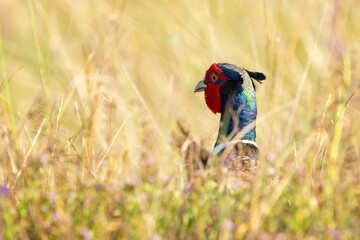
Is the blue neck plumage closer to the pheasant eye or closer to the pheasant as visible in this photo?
the pheasant

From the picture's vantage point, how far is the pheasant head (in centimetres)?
383

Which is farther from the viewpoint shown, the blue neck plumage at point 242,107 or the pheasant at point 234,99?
the blue neck plumage at point 242,107

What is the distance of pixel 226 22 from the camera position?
7.70 m

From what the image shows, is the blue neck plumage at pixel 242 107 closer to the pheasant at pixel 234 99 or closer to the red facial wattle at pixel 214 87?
the pheasant at pixel 234 99

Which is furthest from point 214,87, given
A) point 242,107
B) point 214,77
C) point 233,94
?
point 242,107

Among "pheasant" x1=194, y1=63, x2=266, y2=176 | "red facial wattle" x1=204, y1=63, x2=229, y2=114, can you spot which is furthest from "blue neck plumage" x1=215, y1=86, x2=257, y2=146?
"red facial wattle" x1=204, y1=63, x2=229, y2=114

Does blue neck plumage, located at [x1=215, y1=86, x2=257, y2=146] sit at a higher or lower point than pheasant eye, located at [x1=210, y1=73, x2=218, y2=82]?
lower

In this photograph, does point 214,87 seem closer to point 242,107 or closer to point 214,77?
point 214,77

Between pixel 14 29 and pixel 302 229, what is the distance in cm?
716

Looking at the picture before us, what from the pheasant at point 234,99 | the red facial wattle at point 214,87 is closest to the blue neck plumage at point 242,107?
the pheasant at point 234,99

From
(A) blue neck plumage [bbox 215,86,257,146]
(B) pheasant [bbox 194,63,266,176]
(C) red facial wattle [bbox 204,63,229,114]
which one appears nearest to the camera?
(B) pheasant [bbox 194,63,266,176]

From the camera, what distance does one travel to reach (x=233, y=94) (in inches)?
155

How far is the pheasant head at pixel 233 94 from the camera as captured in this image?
3.83 meters

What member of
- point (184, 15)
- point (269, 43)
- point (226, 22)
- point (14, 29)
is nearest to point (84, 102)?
point (269, 43)
